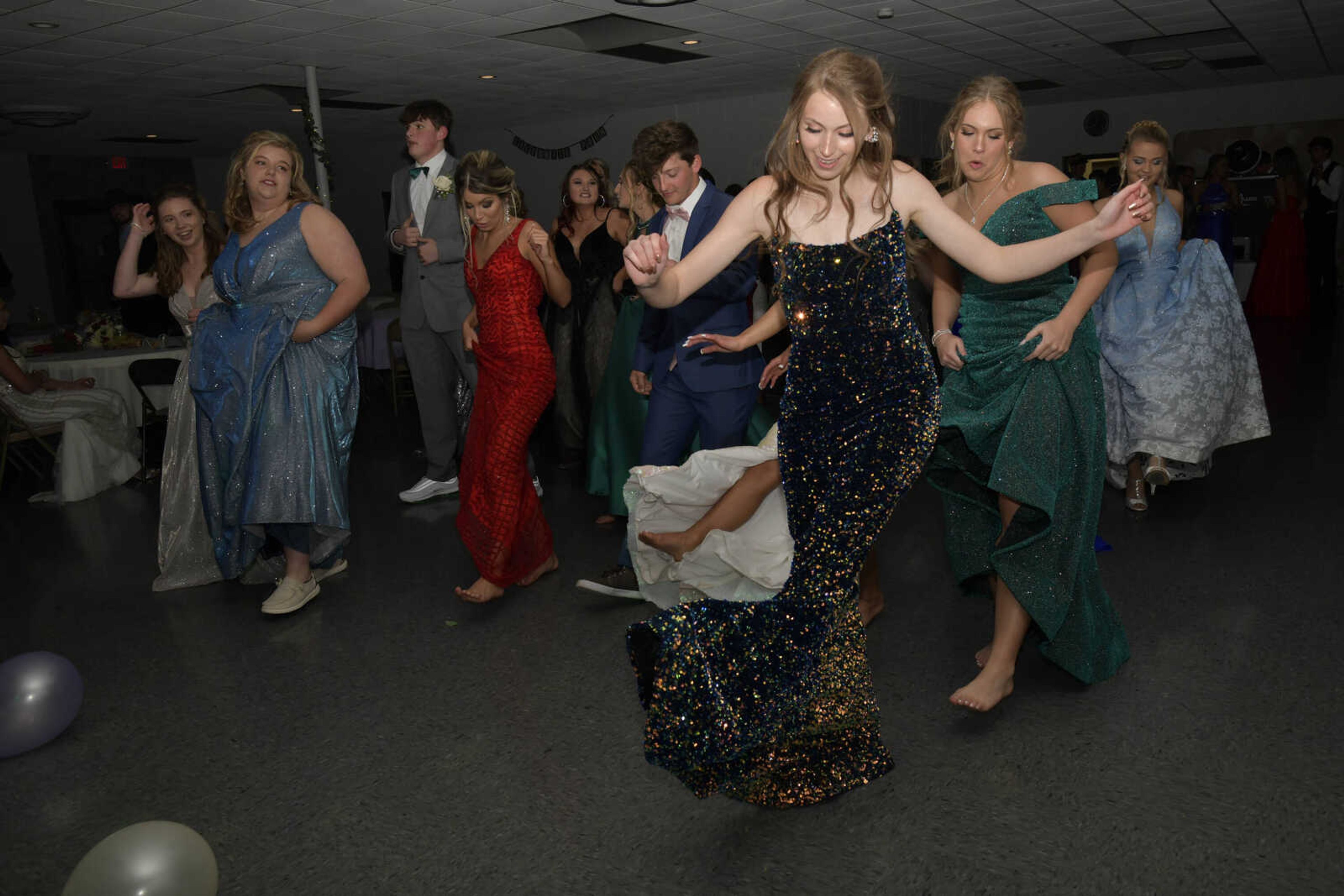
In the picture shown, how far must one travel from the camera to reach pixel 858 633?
7.25 ft

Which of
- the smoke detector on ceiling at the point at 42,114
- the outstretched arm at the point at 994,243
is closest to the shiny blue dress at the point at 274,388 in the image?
the outstretched arm at the point at 994,243

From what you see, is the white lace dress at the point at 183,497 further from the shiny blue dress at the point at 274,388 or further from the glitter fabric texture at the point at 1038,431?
the glitter fabric texture at the point at 1038,431

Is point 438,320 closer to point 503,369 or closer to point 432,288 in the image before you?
point 432,288

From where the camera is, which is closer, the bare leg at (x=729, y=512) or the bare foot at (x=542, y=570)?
the bare leg at (x=729, y=512)

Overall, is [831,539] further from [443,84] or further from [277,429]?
[443,84]

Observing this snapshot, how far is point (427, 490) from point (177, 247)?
1.62m

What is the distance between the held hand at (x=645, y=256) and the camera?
1.89 meters

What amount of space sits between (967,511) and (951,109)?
1.08 m

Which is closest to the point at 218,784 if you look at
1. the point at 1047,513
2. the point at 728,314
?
the point at 728,314

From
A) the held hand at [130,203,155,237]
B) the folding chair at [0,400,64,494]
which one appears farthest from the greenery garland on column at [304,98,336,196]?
the held hand at [130,203,155,237]

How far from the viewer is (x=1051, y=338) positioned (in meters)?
Answer: 2.47

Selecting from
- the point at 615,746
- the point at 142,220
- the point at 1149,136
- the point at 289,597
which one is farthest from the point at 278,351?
the point at 1149,136

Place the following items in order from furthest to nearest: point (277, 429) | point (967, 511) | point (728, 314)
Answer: point (277, 429) → point (728, 314) → point (967, 511)

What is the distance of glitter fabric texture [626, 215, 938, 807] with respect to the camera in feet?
6.53
